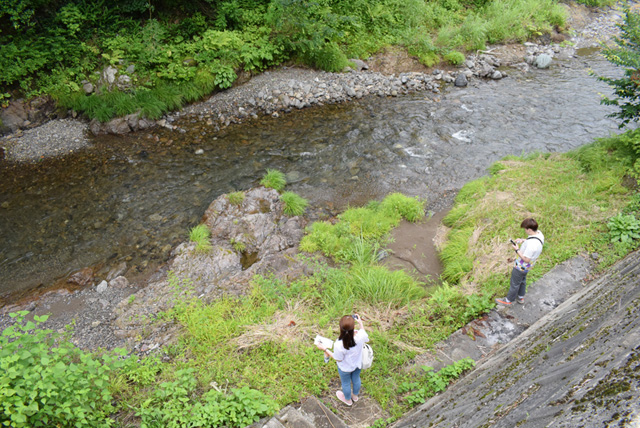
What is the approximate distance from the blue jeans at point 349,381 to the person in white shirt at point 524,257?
241 centimetres

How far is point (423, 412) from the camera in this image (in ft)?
12.8

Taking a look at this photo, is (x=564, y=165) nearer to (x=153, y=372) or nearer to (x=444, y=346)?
(x=444, y=346)

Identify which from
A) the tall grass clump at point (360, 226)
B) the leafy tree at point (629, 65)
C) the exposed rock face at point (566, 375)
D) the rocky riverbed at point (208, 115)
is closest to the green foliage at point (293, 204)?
the tall grass clump at point (360, 226)

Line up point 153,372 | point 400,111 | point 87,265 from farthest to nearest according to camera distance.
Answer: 1. point 400,111
2. point 87,265
3. point 153,372

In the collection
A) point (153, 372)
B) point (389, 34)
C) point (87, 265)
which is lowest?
point (87, 265)

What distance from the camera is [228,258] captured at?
24.6ft

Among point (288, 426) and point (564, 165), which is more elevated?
point (564, 165)

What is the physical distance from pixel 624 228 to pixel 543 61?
12.5 metres

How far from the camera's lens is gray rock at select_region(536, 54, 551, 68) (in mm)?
15516

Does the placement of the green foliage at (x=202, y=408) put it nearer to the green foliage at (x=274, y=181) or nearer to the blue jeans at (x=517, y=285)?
the blue jeans at (x=517, y=285)

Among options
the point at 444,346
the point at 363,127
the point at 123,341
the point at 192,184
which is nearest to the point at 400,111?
the point at 363,127

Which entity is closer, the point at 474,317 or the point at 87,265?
the point at 474,317

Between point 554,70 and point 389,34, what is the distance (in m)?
6.85

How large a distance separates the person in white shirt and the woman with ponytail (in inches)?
93.6
